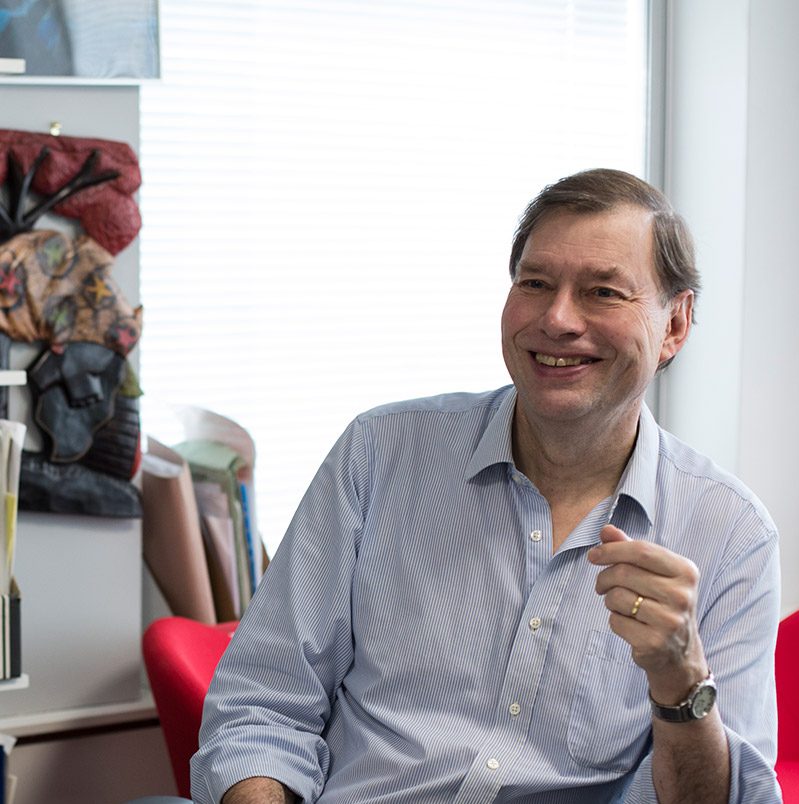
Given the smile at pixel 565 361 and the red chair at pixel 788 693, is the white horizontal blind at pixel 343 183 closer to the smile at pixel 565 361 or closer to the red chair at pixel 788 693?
the red chair at pixel 788 693

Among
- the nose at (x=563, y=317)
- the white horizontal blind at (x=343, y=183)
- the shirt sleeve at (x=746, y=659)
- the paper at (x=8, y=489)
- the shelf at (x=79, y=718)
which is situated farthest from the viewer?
the white horizontal blind at (x=343, y=183)

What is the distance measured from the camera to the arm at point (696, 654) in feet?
4.19

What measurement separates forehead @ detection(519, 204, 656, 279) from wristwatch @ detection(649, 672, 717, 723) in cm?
56

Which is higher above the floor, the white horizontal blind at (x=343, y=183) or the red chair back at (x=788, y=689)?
the white horizontal blind at (x=343, y=183)

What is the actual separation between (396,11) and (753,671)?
1.86 m

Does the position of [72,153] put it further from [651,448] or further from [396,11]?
[651,448]

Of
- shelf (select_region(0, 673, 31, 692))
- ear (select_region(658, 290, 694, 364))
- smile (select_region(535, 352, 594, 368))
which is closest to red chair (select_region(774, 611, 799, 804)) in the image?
ear (select_region(658, 290, 694, 364))

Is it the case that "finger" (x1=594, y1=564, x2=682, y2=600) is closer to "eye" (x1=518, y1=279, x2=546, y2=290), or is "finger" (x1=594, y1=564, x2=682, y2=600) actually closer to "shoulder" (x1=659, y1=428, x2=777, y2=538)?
"shoulder" (x1=659, y1=428, x2=777, y2=538)

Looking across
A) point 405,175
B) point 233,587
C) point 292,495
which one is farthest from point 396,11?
point 233,587

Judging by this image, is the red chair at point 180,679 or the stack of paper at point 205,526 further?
the stack of paper at point 205,526

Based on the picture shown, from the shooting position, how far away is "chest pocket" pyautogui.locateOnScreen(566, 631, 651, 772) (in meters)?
1.49

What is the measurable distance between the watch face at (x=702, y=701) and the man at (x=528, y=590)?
70mm

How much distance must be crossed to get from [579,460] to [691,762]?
441 millimetres

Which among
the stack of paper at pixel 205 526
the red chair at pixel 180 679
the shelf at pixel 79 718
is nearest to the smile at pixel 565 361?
the red chair at pixel 180 679
